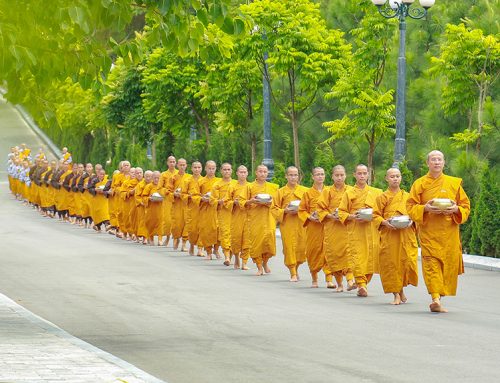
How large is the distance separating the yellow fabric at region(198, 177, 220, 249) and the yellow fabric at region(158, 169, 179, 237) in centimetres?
274

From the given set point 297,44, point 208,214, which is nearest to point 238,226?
point 208,214

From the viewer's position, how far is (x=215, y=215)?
96.2 ft

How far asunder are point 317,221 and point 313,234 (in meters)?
0.23

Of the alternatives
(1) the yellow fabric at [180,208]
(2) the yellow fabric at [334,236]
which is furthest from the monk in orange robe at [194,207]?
(2) the yellow fabric at [334,236]

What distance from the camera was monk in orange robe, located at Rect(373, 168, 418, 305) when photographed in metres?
18.9

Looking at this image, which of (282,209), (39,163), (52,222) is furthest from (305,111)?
(282,209)

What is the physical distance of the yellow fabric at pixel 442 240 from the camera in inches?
703

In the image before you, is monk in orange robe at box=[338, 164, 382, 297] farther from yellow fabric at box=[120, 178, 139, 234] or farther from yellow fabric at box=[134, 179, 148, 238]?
yellow fabric at box=[120, 178, 139, 234]

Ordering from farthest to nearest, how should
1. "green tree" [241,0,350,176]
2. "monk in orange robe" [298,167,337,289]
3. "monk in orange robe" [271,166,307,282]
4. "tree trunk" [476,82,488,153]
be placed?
1. "green tree" [241,0,350,176]
2. "tree trunk" [476,82,488,153]
3. "monk in orange robe" [271,166,307,282]
4. "monk in orange robe" [298,167,337,289]

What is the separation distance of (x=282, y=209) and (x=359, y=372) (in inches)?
461

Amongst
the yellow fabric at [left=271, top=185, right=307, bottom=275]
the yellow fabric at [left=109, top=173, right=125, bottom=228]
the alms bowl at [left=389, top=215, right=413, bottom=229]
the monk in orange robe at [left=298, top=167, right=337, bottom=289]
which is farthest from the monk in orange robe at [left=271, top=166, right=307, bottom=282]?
the yellow fabric at [left=109, top=173, right=125, bottom=228]

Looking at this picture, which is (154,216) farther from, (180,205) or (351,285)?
(351,285)

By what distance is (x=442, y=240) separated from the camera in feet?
58.8

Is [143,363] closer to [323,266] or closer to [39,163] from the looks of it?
[323,266]
